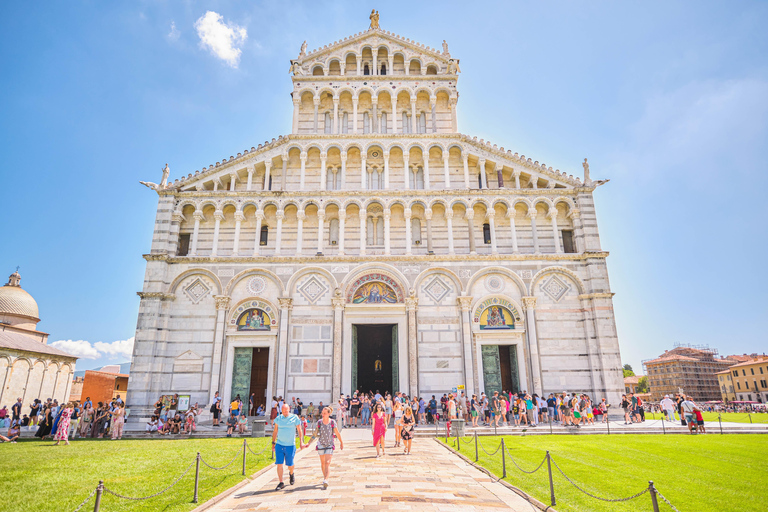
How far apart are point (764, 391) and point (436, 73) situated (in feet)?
262

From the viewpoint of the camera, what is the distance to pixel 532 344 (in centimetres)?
2388

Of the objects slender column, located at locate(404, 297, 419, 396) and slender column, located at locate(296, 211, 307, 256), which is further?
slender column, located at locate(296, 211, 307, 256)

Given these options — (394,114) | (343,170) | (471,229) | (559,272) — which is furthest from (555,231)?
(343,170)

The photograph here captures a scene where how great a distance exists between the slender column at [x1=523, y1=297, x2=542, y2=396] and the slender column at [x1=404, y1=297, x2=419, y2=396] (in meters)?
6.00

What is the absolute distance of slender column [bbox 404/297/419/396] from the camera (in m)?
23.1

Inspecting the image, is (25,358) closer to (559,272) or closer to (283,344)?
(283,344)

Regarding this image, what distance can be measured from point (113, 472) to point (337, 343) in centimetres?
1352

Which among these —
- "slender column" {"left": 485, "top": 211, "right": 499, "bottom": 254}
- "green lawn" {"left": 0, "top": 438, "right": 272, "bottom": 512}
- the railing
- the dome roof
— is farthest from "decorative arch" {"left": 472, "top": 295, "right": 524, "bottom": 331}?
the dome roof

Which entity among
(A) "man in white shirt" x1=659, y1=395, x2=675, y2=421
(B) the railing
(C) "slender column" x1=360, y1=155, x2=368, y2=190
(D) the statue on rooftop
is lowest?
(B) the railing

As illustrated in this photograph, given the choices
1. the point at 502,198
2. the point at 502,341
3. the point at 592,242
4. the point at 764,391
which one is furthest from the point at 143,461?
the point at 764,391

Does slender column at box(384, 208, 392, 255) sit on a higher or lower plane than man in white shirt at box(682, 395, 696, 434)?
higher

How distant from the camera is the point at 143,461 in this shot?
40.7 feet

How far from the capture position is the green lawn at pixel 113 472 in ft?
27.1

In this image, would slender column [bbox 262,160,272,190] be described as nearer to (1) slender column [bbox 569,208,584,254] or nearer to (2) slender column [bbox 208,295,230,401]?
(2) slender column [bbox 208,295,230,401]
